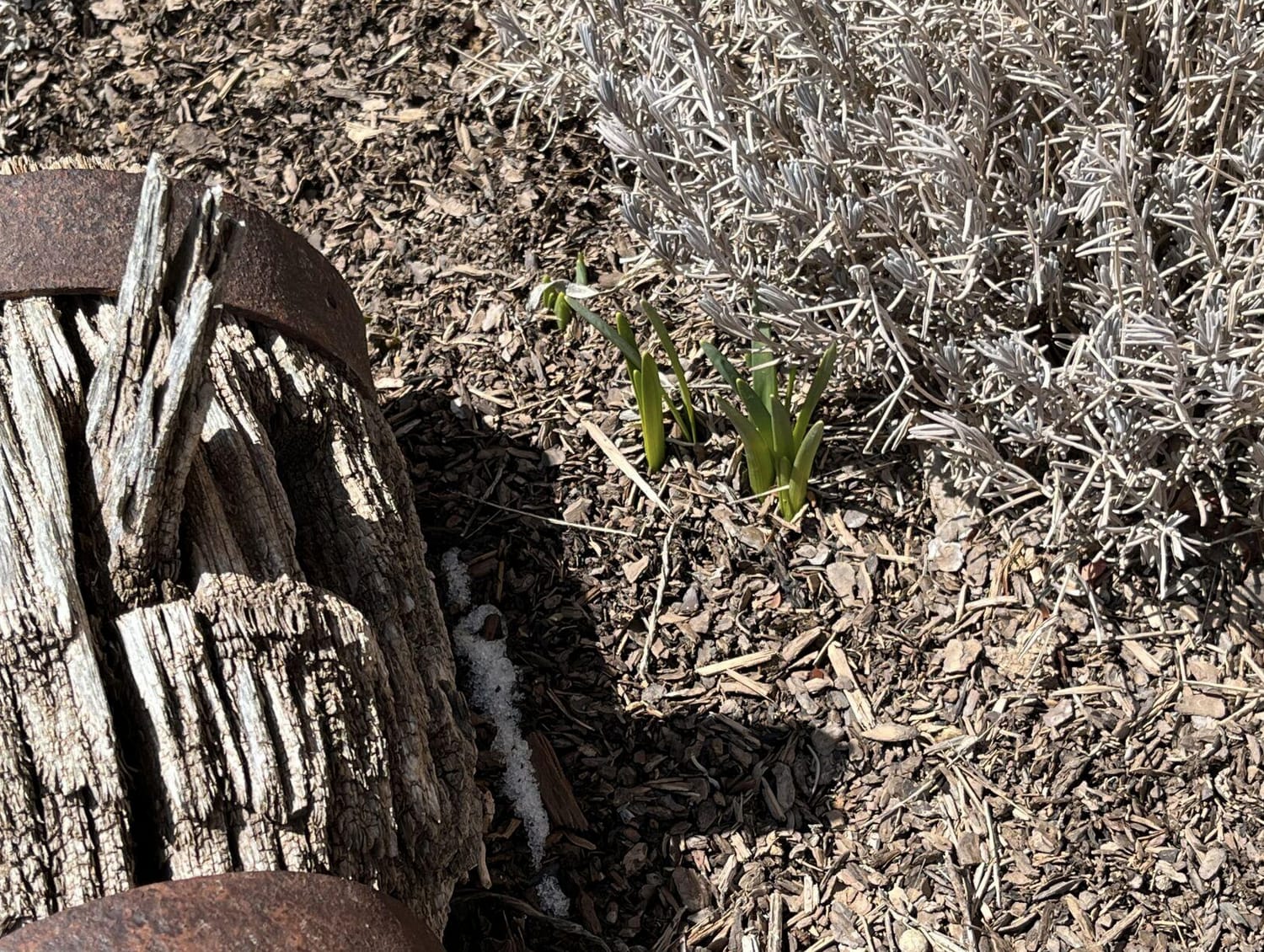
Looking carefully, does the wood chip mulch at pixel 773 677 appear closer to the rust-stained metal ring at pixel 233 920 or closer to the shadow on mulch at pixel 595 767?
the shadow on mulch at pixel 595 767

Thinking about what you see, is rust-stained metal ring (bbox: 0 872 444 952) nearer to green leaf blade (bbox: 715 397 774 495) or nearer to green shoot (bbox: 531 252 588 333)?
green leaf blade (bbox: 715 397 774 495)

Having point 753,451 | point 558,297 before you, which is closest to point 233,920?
point 753,451

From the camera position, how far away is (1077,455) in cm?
233

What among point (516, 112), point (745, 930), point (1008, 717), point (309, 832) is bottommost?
point (745, 930)

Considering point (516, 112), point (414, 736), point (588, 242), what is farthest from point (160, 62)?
point (414, 736)

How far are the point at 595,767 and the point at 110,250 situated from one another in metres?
1.26

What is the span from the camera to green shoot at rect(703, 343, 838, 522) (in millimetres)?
2270

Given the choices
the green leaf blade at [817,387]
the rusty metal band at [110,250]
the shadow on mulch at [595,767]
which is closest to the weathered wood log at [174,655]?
the rusty metal band at [110,250]

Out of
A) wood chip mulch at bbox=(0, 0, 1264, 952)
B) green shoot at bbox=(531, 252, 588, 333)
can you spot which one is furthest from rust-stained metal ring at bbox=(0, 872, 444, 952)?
green shoot at bbox=(531, 252, 588, 333)

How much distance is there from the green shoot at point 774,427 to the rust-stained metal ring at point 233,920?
1.14m

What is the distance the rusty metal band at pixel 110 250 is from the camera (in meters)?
1.88

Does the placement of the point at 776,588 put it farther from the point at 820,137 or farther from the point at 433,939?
the point at 433,939

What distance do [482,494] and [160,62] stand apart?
1833 mm

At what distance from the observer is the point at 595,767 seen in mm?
2293
